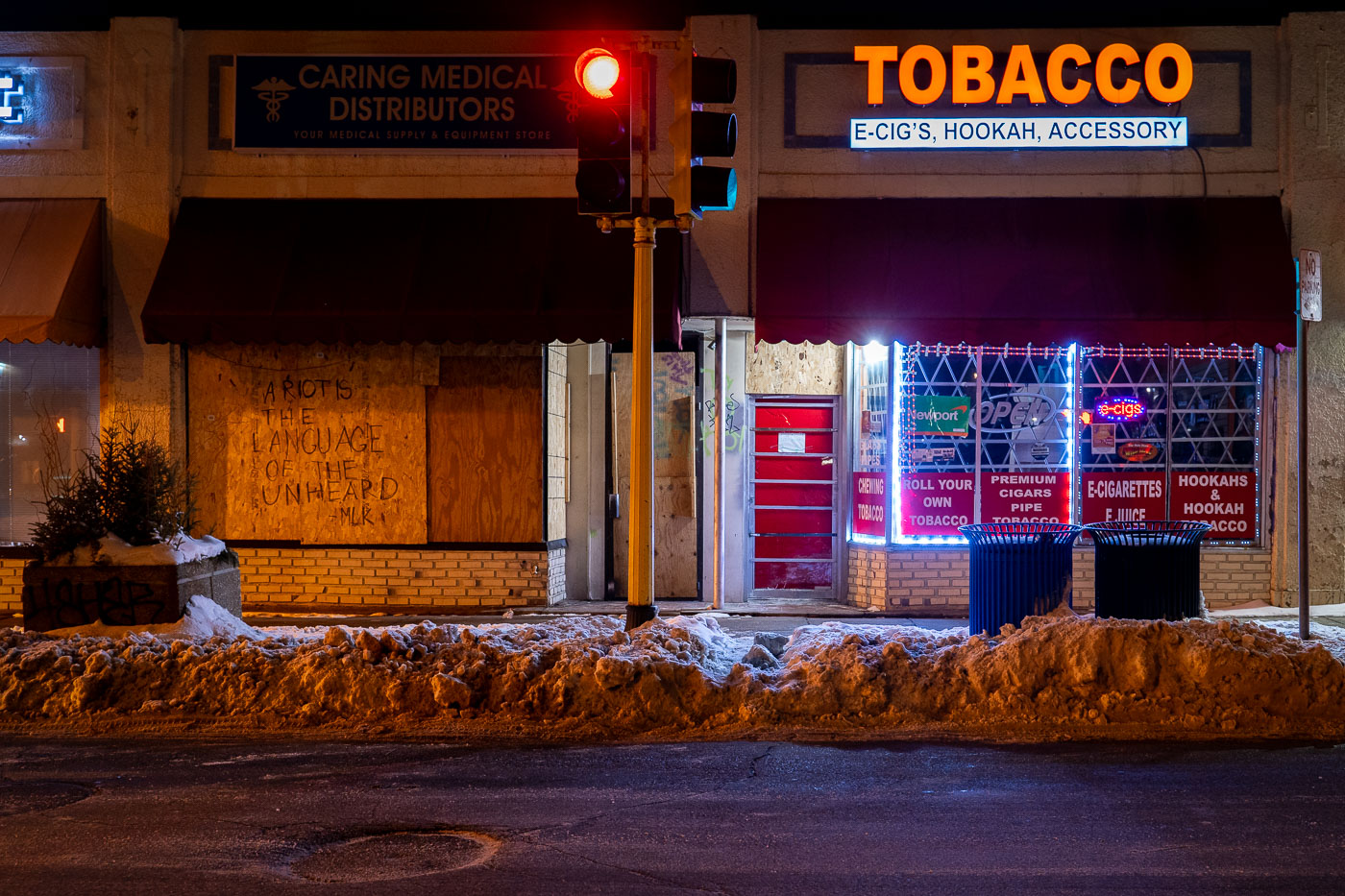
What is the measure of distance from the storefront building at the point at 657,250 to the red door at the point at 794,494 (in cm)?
49

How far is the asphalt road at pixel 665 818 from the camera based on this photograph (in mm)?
4582

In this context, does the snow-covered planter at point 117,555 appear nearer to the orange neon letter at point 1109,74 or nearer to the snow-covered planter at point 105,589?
the snow-covered planter at point 105,589

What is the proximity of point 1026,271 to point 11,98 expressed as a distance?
36.5ft

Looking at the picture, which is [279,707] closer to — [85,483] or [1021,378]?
[85,483]

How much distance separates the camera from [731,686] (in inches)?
295

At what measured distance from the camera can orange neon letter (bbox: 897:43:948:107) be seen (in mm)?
11672

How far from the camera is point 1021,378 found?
11.9 metres

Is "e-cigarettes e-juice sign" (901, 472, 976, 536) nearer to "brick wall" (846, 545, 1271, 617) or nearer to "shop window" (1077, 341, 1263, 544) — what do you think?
"brick wall" (846, 545, 1271, 617)

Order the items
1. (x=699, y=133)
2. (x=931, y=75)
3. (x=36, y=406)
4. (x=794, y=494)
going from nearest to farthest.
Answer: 1. (x=699, y=133)
2. (x=931, y=75)
3. (x=36, y=406)
4. (x=794, y=494)

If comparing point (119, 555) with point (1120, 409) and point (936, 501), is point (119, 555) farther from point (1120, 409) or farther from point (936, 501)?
point (1120, 409)

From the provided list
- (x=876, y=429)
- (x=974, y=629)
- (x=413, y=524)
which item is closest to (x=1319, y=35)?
(x=876, y=429)

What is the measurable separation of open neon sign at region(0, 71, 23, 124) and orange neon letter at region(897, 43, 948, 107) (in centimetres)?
964

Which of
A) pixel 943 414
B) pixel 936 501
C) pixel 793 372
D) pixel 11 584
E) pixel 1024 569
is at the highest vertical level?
pixel 793 372

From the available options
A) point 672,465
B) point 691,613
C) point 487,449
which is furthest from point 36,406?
point 691,613
